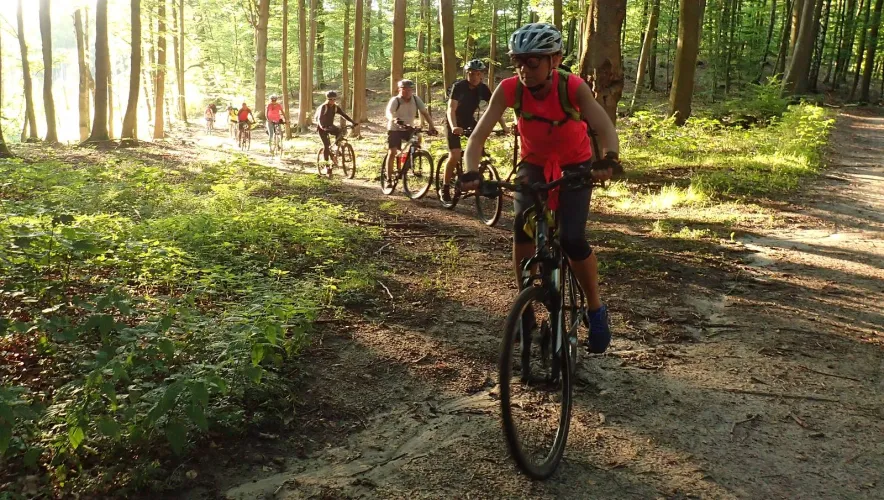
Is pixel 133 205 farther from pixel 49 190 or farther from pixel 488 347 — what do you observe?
pixel 488 347

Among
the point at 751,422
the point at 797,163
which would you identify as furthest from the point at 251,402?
the point at 797,163

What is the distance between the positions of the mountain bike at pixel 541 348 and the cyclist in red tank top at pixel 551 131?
0.57 ft

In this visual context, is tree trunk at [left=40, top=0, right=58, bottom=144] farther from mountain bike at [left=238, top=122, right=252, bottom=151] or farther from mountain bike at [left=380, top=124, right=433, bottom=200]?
mountain bike at [left=380, top=124, right=433, bottom=200]

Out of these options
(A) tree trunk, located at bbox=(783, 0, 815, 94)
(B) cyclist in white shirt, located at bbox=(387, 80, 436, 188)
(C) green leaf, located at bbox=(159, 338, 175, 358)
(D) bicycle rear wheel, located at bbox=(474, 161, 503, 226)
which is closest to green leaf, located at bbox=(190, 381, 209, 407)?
(C) green leaf, located at bbox=(159, 338, 175, 358)

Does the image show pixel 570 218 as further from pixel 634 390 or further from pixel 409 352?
pixel 409 352

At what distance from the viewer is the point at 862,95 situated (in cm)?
3419

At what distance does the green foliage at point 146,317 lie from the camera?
314 cm

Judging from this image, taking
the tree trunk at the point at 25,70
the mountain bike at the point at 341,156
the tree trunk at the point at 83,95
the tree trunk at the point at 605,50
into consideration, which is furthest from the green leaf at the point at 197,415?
the tree trunk at the point at 83,95

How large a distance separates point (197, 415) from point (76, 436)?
0.57m

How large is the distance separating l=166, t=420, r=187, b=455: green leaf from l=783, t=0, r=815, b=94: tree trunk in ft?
89.8

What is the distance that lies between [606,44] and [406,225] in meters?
5.19

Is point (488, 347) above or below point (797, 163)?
below

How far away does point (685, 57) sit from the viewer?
1706cm

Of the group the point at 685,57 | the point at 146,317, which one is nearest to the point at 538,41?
the point at 146,317
